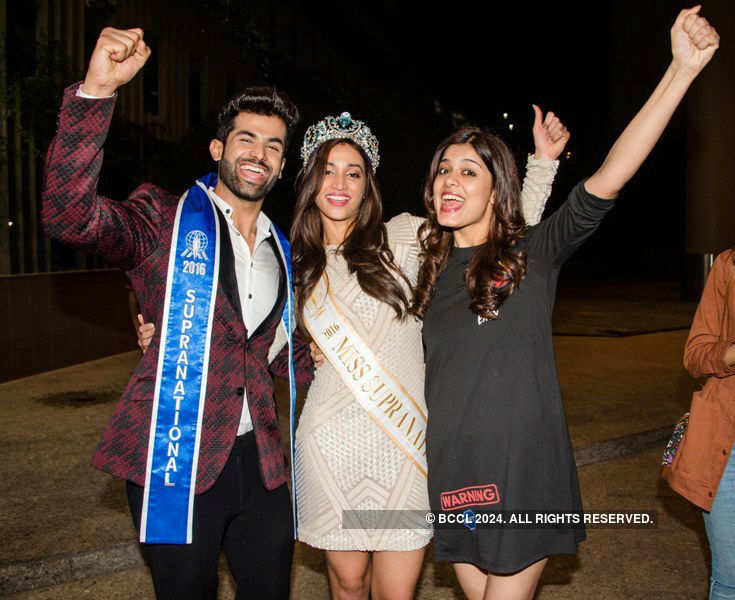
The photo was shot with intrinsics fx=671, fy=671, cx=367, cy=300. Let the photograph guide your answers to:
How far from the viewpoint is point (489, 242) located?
2.32 meters

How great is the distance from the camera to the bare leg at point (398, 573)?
8.05ft

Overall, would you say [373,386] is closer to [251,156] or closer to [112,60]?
[251,156]

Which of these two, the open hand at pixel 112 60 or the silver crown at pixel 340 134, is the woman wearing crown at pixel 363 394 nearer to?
the silver crown at pixel 340 134

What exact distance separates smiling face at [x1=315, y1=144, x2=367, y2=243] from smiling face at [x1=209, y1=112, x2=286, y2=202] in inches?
13.7

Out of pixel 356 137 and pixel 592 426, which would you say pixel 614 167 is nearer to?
pixel 356 137

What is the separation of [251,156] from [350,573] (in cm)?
158

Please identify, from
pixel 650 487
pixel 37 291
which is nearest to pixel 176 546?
pixel 650 487

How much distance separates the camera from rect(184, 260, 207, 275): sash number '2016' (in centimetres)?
210

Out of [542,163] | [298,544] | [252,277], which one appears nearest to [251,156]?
[252,277]

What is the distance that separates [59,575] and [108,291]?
6735 millimetres

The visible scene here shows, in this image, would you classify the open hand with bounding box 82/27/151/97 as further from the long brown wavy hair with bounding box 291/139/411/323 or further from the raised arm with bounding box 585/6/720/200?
the raised arm with bounding box 585/6/720/200

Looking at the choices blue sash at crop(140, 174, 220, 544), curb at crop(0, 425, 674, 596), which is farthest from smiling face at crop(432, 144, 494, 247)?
curb at crop(0, 425, 674, 596)

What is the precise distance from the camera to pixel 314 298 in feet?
8.87

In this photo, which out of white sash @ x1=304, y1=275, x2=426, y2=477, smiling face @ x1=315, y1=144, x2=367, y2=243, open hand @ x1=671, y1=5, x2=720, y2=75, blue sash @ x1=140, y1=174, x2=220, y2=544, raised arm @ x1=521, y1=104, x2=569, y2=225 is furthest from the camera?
smiling face @ x1=315, y1=144, x2=367, y2=243
